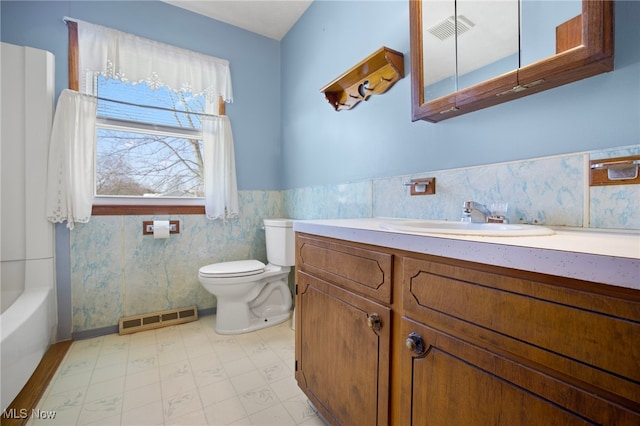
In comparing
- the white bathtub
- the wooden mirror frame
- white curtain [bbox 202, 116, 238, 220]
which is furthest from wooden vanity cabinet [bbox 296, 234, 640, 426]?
white curtain [bbox 202, 116, 238, 220]

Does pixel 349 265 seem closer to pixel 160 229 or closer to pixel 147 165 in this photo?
pixel 160 229

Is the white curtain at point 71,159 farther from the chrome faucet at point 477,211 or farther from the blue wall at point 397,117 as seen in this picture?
the chrome faucet at point 477,211

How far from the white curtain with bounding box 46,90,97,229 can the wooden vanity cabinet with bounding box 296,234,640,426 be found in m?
1.78

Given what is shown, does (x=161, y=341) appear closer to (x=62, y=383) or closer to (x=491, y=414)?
(x=62, y=383)

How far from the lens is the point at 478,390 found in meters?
0.58

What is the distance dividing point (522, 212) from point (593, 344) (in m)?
0.63

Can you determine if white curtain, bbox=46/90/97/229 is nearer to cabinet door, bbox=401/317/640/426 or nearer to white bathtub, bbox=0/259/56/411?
white bathtub, bbox=0/259/56/411

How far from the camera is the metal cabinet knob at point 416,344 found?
693mm

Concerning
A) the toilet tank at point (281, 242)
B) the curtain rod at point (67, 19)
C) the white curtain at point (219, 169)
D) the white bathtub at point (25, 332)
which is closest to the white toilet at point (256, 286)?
the toilet tank at point (281, 242)

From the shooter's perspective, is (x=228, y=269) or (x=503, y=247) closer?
(x=503, y=247)

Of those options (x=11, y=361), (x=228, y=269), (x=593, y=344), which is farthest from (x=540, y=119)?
(x=11, y=361)

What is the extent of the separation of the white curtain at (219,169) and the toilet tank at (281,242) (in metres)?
0.39

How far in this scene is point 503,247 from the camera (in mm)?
530

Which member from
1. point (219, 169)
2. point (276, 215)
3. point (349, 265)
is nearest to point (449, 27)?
point (349, 265)
